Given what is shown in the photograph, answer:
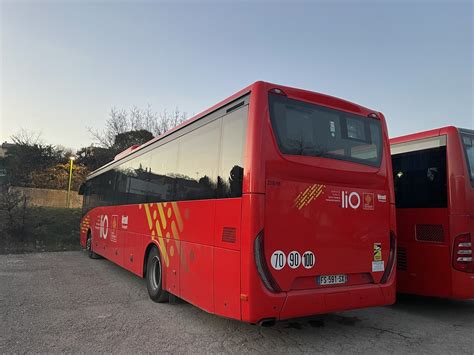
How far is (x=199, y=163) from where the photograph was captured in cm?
577

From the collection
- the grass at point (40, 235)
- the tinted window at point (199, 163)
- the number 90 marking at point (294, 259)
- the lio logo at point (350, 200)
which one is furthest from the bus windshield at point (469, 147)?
the grass at point (40, 235)

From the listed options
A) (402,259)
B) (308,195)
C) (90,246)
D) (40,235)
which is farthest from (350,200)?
(40,235)

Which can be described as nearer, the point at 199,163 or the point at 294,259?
the point at 294,259

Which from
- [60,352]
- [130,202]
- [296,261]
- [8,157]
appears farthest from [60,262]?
[8,157]

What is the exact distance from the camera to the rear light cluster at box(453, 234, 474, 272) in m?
5.90

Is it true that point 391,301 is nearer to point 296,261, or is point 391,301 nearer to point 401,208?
point 296,261

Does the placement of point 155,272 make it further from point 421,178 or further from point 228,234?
point 421,178

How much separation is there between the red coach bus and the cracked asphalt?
1.61 ft

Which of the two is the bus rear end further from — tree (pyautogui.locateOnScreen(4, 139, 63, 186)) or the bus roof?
tree (pyautogui.locateOnScreen(4, 139, 63, 186))

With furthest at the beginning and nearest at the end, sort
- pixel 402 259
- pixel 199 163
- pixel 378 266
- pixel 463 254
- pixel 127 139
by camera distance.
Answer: pixel 127 139
pixel 402 259
pixel 463 254
pixel 199 163
pixel 378 266

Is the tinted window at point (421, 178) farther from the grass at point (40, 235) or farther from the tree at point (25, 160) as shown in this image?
the tree at point (25, 160)

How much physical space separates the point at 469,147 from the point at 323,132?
3073mm

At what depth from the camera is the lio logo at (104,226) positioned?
11.5 metres

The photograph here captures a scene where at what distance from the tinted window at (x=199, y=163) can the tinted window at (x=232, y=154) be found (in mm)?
186
